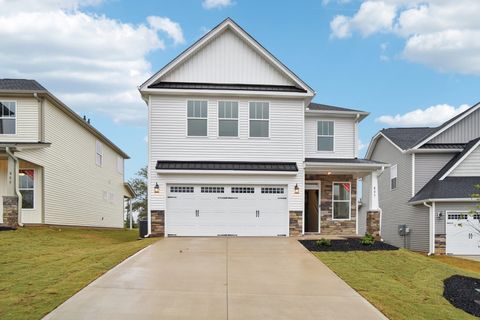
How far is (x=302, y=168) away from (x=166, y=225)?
6176mm

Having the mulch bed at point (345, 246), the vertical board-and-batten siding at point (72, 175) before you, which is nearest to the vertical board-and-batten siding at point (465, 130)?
the mulch bed at point (345, 246)

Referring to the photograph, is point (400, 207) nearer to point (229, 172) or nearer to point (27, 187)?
point (229, 172)

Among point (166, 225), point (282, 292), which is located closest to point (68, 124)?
point (166, 225)

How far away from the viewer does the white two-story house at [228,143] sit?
19.0 metres

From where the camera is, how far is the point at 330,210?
21.3m

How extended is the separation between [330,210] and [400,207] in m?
6.43

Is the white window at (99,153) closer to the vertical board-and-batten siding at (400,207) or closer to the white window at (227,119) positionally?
the white window at (227,119)

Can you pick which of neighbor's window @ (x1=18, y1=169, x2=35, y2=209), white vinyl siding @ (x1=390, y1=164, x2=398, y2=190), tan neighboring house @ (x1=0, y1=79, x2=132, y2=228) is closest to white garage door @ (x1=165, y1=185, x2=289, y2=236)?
tan neighboring house @ (x1=0, y1=79, x2=132, y2=228)

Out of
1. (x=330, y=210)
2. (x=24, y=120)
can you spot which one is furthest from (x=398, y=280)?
(x=24, y=120)

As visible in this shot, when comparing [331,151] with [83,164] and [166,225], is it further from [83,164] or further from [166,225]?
[83,164]

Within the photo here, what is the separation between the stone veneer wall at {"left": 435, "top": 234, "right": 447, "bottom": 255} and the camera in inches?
840

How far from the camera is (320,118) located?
2170 cm

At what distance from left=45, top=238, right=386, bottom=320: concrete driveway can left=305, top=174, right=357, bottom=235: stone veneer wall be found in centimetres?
630

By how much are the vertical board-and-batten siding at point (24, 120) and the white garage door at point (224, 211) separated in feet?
24.3
